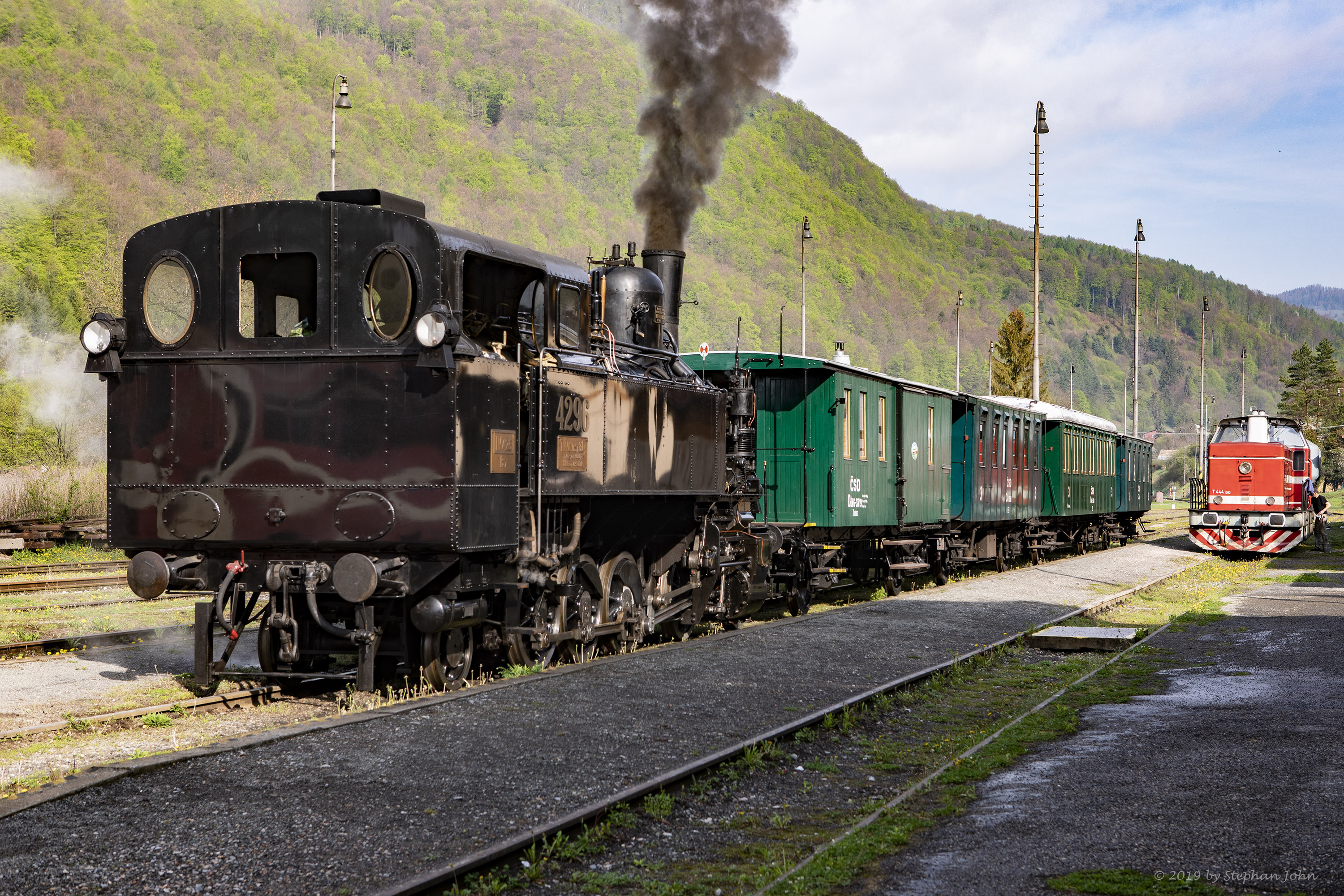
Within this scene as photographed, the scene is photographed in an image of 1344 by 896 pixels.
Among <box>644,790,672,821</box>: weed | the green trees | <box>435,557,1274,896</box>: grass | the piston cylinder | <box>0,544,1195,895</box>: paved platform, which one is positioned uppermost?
the green trees

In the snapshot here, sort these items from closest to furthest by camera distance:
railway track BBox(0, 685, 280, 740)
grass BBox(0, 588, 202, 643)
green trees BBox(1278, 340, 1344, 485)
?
railway track BBox(0, 685, 280, 740) → grass BBox(0, 588, 202, 643) → green trees BBox(1278, 340, 1344, 485)

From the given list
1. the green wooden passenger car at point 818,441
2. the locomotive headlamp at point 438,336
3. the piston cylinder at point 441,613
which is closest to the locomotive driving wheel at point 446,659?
the piston cylinder at point 441,613

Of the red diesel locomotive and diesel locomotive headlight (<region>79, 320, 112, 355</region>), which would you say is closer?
diesel locomotive headlight (<region>79, 320, 112, 355</region>)

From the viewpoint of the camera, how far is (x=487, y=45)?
525 ft

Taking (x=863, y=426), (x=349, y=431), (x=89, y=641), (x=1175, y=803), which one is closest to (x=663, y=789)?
(x=1175, y=803)

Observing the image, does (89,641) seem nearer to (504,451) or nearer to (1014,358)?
(504,451)

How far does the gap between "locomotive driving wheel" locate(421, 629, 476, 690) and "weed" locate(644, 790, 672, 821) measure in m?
2.90

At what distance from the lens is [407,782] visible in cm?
644

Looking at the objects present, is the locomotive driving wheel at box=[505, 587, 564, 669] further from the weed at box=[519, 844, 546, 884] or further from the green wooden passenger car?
the green wooden passenger car

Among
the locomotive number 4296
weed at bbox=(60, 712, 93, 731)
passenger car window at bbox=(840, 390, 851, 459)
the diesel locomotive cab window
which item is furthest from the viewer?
passenger car window at bbox=(840, 390, 851, 459)

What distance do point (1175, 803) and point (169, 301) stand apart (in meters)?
7.52

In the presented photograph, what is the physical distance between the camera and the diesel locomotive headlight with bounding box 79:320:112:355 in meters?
8.80

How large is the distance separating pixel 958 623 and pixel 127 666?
925cm

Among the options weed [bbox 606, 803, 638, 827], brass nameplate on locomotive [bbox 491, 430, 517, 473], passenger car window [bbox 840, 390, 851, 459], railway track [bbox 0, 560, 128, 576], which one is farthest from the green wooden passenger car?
railway track [bbox 0, 560, 128, 576]
